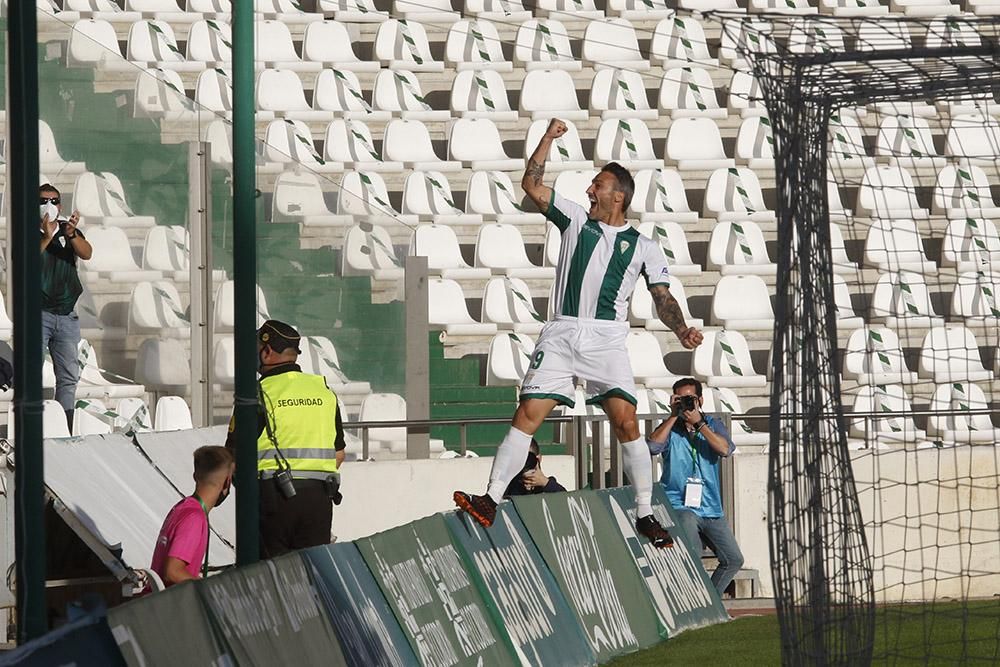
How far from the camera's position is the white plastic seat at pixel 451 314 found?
16.0 meters

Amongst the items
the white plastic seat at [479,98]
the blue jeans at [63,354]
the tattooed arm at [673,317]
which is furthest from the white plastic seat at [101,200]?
the white plastic seat at [479,98]

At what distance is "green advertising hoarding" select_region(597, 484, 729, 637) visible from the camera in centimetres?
981

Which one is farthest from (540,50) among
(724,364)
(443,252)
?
(724,364)

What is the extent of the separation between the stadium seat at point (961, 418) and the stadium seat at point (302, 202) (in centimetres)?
497

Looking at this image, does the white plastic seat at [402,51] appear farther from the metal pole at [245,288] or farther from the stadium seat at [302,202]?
the metal pole at [245,288]

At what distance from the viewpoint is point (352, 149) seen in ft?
58.2

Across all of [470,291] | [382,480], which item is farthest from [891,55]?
[470,291]

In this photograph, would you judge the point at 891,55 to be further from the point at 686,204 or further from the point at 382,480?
the point at 686,204

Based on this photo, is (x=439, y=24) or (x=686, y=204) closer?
(x=686, y=204)

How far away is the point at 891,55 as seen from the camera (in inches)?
259

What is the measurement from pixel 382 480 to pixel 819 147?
19.6 ft

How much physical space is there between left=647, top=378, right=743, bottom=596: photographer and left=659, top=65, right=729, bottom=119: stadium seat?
25.3 feet

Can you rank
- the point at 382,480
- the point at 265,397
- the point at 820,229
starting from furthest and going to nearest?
the point at 382,480 → the point at 265,397 → the point at 820,229

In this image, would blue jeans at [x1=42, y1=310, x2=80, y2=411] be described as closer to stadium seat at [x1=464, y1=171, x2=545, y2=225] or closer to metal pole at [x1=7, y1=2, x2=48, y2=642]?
metal pole at [x1=7, y1=2, x2=48, y2=642]
